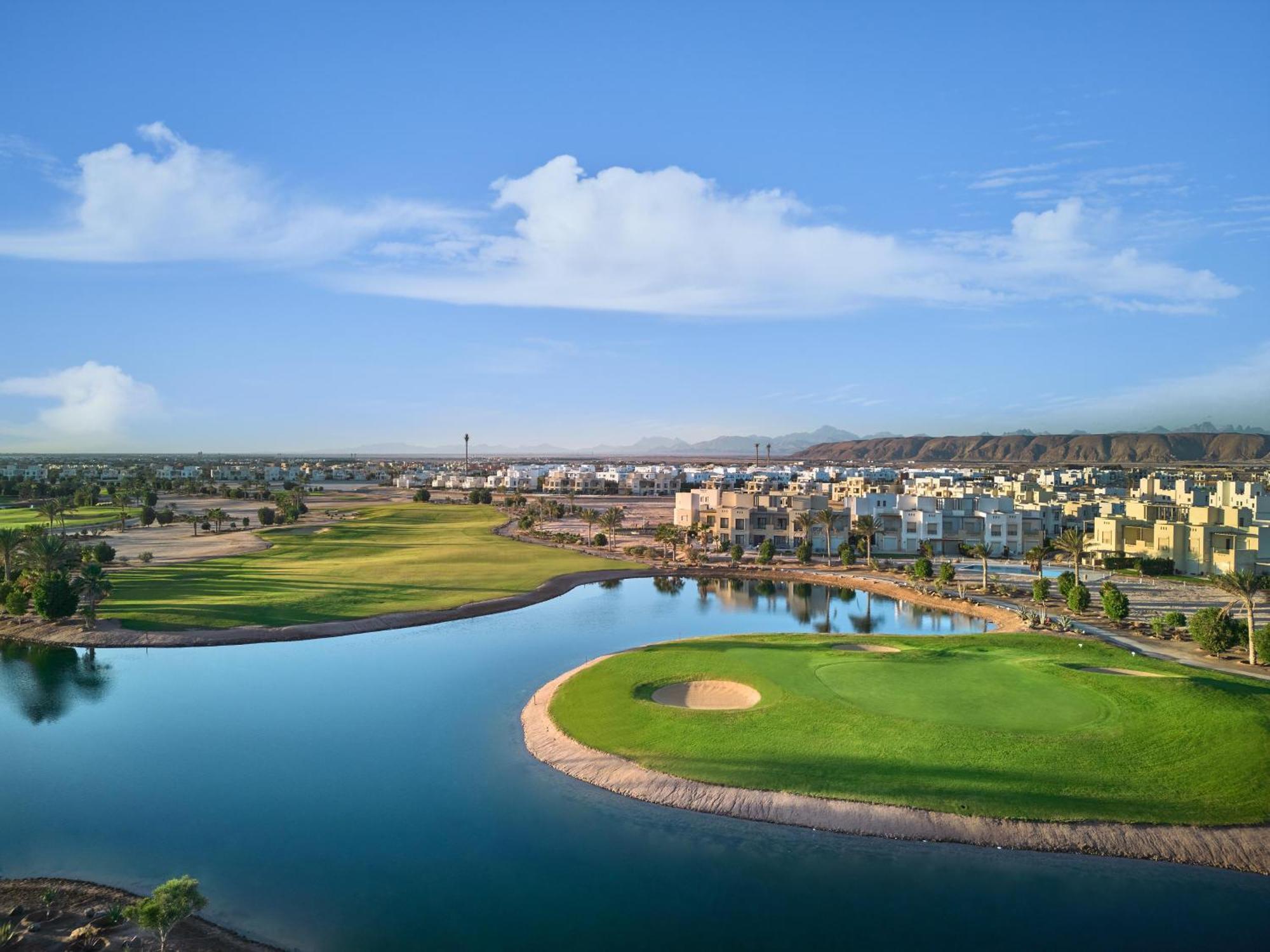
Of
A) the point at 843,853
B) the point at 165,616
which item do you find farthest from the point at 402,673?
the point at 843,853

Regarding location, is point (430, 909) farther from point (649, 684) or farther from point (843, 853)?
point (649, 684)

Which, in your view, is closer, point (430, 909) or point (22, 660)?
point (430, 909)

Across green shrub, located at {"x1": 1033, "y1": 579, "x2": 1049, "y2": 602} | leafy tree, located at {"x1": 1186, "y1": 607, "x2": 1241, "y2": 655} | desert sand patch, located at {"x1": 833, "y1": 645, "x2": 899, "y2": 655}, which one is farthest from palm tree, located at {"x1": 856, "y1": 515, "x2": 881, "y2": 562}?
leafy tree, located at {"x1": 1186, "y1": 607, "x2": 1241, "y2": 655}

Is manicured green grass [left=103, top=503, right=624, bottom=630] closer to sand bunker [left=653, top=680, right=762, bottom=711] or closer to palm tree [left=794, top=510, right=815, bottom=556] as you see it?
palm tree [left=794, top=510, right=815, bottom=556]

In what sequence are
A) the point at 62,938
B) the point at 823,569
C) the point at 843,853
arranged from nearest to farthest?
1. the point at 62,938
2. the point at 843,853
3. the point at 823,569

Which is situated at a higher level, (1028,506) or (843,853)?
(1028,506)

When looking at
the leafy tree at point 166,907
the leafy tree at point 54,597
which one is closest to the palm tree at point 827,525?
the leafy tree at point 54,597
